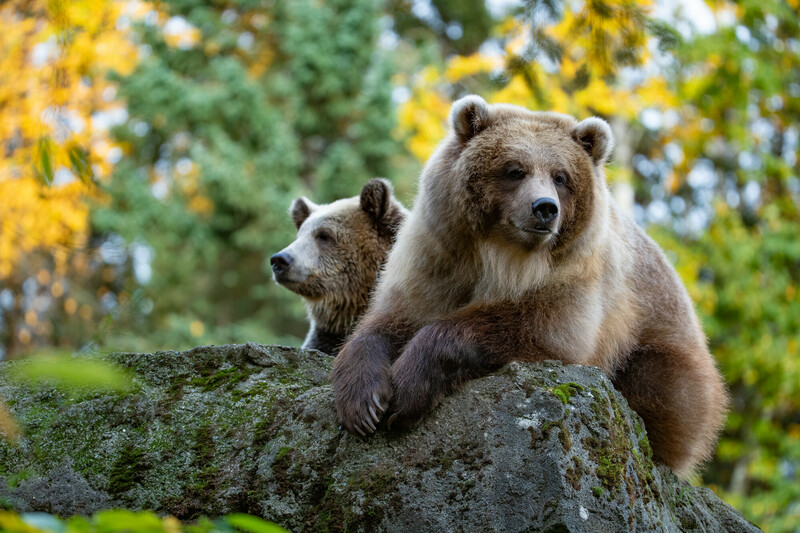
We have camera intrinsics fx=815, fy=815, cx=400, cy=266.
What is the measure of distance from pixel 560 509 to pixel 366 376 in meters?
1.07

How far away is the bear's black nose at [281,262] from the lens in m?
6.39

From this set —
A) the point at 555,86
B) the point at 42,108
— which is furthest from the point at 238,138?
the point at 555,86

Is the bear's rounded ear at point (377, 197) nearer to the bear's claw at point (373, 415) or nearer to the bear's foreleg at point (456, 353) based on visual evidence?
the bear's foreleg at point (456, 353)

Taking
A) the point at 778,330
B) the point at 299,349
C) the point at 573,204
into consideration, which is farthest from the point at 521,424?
the point at 778,330

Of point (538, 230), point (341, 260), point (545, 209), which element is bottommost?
point (341, 260)

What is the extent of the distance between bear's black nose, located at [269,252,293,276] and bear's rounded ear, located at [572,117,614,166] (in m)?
2.79

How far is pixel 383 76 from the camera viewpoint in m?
15.3

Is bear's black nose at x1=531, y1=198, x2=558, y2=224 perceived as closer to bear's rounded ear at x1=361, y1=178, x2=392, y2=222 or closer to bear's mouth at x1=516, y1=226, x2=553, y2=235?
bear's mouth at x1=516, y1=226, x2=553, y2=235

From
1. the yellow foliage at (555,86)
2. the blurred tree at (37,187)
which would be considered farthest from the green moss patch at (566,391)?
the blurred tree at (37,187)

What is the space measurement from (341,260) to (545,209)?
294 cm

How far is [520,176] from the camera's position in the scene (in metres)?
4.12

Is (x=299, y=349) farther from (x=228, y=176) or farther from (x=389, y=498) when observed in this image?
(x=228, y=176)

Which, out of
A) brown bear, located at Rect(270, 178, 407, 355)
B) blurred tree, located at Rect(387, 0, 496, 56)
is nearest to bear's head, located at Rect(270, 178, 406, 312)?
brown bear, located at Rect(270, 178, 407, 355)

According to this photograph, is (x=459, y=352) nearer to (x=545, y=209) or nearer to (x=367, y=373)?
(x=367, y=373)
